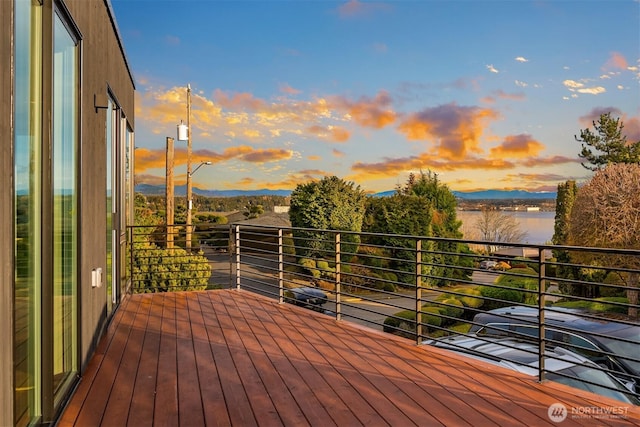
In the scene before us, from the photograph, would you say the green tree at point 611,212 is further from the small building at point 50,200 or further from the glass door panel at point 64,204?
the glass door panel at point 64,204

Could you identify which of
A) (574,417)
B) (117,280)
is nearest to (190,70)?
(117,280)

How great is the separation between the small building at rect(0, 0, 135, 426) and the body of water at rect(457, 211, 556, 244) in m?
20.1

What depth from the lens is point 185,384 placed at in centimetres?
293

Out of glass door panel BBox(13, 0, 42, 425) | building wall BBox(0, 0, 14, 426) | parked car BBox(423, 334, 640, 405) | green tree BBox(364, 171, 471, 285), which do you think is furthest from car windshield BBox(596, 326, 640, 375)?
green tree BBox(364, 171, 471, 285)

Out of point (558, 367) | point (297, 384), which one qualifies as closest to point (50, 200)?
point (297, 384)

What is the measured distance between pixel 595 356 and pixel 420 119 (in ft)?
70.2

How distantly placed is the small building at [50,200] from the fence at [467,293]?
166cm

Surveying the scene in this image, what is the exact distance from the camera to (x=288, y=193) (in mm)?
21172

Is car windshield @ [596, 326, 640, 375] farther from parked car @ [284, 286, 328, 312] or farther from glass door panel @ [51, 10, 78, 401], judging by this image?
glass door panel @ [51, 10, 78, 401]

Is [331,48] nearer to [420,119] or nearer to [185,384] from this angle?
[420,119]

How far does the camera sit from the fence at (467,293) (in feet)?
9.66

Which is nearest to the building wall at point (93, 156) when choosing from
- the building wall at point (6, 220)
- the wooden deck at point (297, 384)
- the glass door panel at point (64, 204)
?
the glass door panel at point (64, 204)

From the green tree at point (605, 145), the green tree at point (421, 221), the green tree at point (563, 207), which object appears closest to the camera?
the green tree at point (421, 221)

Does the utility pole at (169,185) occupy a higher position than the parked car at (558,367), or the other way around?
the utility pole at (169,185)
